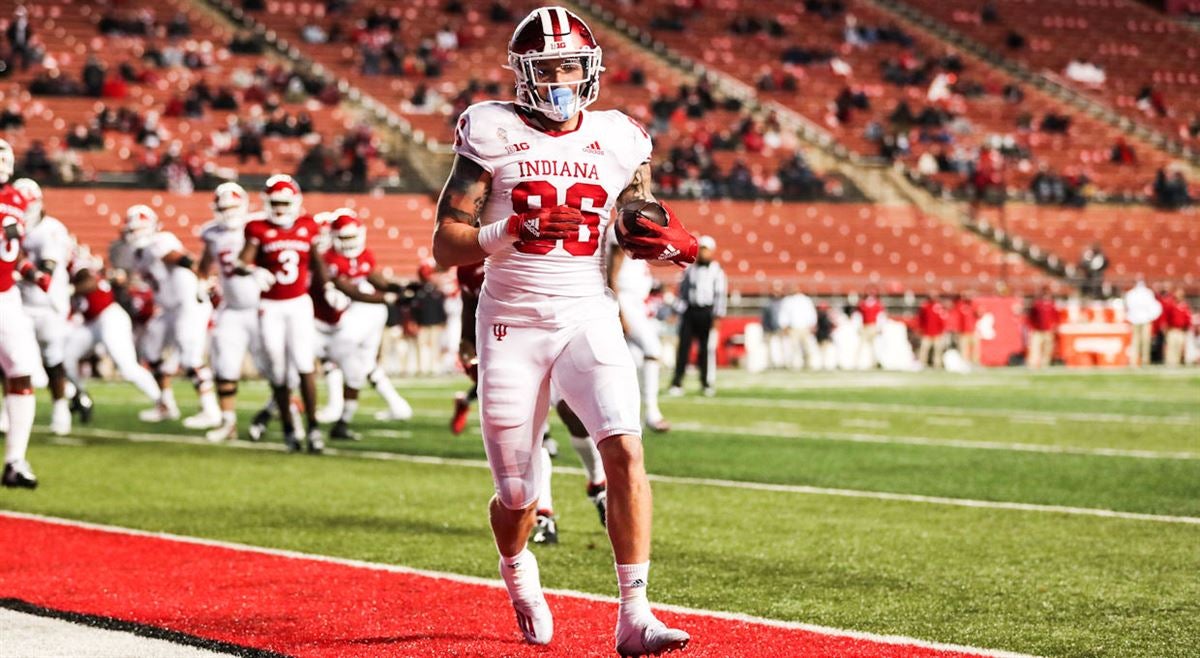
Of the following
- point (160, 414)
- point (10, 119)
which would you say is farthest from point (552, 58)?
point (10, 119)

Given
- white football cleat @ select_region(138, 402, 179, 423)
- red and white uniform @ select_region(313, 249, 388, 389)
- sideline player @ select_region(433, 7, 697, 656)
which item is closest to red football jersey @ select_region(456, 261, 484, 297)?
sideline player @ select_region(433, 7, 697, 656)

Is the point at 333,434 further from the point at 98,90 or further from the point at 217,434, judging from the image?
the point at 98,90

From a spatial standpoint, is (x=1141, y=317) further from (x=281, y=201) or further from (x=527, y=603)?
(x=527, y=603)

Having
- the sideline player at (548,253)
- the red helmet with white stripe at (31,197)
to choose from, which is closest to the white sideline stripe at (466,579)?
the sideline player at (548,253)

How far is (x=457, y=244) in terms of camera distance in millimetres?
4645

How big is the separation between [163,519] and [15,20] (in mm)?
22882

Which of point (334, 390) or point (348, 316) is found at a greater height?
point (348, 316)

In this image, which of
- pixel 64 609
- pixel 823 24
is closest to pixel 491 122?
pixel 64 609

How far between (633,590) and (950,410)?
12.1 meters

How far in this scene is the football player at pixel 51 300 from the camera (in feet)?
34.8

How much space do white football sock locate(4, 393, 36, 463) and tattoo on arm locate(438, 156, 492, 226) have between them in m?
4.84

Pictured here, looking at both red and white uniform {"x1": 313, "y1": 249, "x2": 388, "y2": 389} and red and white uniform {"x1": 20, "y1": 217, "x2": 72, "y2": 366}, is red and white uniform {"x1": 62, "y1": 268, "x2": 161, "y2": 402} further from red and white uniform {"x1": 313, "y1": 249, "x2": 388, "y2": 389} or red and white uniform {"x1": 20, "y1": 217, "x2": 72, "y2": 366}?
red and white uniform {"x1": 313, "y1": 249, "x2": 388, "y2": 389}

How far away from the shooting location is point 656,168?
29.7 m

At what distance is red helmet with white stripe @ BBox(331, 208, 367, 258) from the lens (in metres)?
12.6
